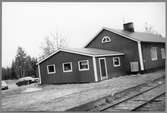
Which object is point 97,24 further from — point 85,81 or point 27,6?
point 85,81

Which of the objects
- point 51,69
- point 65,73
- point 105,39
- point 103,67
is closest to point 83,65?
point 65,73

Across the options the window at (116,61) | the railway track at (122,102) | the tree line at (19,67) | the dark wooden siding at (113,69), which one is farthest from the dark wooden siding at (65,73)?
the railway track at (122,102)

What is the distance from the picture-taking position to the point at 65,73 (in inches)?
397

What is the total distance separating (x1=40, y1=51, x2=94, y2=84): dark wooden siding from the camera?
31.5ft

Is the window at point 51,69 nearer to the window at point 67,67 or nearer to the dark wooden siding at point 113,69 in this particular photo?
the window at point 67,67

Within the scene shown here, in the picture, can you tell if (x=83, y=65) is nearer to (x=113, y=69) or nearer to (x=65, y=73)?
(x=65, y=73)

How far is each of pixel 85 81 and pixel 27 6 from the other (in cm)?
489

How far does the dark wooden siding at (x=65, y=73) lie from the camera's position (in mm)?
9602

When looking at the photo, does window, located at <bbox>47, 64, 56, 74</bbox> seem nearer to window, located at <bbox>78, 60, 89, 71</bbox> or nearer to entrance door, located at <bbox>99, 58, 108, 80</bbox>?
window, located at <bbox>78, 60, 89, 71</bbox>

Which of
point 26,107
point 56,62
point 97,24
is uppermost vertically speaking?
point 97,24

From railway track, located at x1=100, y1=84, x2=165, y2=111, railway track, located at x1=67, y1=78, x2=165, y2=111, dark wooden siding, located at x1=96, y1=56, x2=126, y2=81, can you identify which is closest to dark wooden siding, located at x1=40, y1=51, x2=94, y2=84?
dark wooden siding, located at x1=96, y1=56, x2=126, y2=81

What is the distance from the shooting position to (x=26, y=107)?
17.4 feet

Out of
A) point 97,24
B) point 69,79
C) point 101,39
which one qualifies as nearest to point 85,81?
point 69,79

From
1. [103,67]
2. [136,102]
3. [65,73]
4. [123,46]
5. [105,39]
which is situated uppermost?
[105,39]
